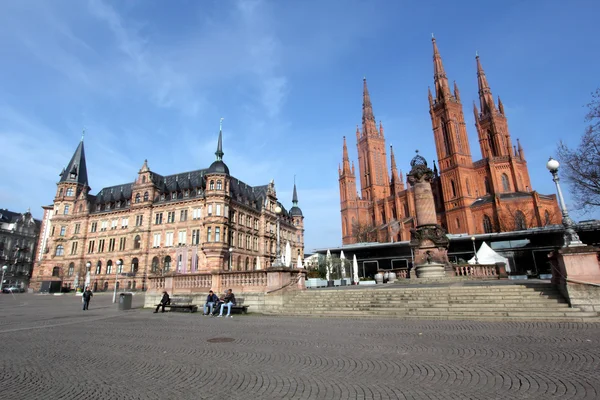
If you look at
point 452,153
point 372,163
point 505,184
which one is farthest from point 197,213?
point 372,163

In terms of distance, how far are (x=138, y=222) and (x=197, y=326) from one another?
47212 mm

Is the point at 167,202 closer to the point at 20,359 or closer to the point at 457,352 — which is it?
the point at 20,359

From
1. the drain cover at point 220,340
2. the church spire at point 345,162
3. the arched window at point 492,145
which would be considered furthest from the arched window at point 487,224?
the drain cover at point 220,340

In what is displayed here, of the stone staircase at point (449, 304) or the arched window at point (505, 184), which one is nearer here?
the stone staircase at point (449, 304)

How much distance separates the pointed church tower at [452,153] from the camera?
221 ft

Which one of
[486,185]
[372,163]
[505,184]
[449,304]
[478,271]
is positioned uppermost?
[372,163]

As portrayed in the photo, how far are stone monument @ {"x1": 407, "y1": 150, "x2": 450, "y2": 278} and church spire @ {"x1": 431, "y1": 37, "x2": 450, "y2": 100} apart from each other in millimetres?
62350

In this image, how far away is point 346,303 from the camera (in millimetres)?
14727

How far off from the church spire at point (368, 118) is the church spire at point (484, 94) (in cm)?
3097

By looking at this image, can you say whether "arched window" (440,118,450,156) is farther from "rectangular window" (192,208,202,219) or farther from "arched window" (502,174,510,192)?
"rectangular window" (192,208,202,219)

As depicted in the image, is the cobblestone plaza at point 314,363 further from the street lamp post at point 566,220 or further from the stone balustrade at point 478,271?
the stone balustrade at point 478,271

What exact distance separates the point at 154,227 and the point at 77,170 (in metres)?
23.6

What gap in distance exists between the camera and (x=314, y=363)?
5.90m

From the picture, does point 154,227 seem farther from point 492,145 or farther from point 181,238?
point 492,145
